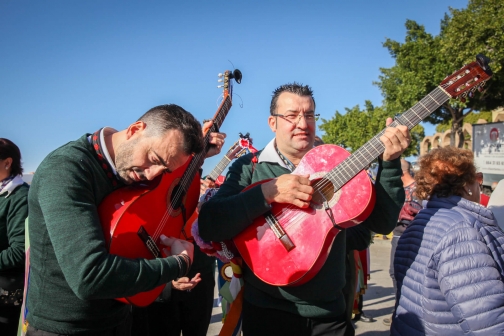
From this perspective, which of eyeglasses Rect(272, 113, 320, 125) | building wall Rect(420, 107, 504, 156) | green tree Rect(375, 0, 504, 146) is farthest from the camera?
building wall Rect(420, 107, 504, 156)

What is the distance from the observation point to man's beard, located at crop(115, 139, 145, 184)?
1.76 meters

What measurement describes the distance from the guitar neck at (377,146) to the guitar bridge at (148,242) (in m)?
1.03

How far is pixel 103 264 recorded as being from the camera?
1464mm

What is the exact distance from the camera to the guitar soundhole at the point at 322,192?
2143 millimetres

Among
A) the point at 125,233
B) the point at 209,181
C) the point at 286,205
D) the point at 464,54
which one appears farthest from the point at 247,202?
the point at 464,54

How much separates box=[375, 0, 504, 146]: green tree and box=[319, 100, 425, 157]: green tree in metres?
7.00

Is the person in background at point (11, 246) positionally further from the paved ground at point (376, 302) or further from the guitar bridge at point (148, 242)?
the paved ground at point (376, 302)

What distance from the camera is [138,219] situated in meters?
1.81

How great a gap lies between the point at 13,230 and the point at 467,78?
321 centimetres

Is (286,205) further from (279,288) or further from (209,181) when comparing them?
(209,181)

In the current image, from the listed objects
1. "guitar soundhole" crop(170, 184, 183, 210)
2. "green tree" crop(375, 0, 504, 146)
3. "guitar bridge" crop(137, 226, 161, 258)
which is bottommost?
"guitar bridge" crop(137, 226, 161, 258)

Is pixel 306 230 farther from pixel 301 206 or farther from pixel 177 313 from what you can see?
pixel 177 313

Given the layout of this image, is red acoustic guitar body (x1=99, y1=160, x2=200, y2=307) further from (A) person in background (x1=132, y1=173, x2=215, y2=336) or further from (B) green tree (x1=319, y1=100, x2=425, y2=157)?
(B) green tree (x1=319, y1=100, x2=425, y2=157)

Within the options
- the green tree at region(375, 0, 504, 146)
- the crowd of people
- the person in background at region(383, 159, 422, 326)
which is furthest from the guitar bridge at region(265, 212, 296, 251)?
the green tree at region(375, 0, 504, 146)
